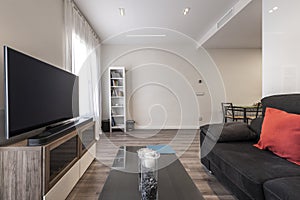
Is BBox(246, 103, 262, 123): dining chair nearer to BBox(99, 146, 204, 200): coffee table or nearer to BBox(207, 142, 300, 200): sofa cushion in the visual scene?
BBox(207, 142, 300, 200): sofa cushion

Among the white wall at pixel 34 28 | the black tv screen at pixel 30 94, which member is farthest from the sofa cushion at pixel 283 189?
the white wall at pixel 34 28

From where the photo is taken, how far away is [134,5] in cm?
365

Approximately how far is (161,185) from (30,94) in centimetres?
122

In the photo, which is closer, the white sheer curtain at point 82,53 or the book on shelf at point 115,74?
the white sheer curtain at point 82,53

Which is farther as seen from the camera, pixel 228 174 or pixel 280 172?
pixel 228 174

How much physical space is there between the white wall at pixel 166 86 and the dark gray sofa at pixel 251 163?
11.5 feet

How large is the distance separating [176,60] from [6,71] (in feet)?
17.4

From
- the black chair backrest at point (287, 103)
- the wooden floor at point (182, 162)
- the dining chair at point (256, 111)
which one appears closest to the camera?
the black chair backrest at point (287, 103)

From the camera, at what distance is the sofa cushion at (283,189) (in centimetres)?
120

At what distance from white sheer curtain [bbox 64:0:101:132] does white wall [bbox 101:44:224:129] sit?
1.13 m

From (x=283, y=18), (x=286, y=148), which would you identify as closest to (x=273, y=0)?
(x=283, y=18)

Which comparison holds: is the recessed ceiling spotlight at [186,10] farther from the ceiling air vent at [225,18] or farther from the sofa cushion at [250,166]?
the sofa cushion at [250,166]

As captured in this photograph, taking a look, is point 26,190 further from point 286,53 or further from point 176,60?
point 176,60

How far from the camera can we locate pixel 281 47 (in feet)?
8.89
